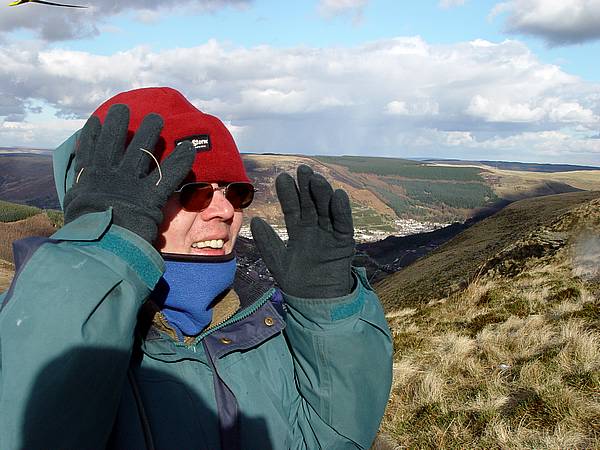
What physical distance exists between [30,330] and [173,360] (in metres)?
0.69

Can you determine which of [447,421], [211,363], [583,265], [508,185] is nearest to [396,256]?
[583,265]

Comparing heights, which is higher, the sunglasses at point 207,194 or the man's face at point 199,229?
the sunglasses at point 207,194

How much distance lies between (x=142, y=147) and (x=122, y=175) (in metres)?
0.14

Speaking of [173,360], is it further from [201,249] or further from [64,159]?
[64,159]

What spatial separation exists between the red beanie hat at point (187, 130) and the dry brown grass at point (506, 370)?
4125 mm

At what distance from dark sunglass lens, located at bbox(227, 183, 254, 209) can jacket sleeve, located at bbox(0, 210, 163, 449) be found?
102cm

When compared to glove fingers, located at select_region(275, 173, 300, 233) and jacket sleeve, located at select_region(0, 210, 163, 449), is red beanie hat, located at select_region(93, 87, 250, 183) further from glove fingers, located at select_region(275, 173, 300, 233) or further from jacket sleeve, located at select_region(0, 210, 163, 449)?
jacket sleeve, located at select_region(0, 210, 163, 449)

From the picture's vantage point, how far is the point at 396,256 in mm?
64125

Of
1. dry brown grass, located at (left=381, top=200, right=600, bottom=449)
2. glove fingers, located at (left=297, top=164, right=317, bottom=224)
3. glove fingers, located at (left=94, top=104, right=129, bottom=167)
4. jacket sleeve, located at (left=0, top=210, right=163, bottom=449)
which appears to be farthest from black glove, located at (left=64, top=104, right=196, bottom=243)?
dry brown grass, located at (left=381, top=200, right=600, bottom=449)

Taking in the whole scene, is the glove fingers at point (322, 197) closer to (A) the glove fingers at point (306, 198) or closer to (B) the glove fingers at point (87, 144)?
(A) the glove fingers at point (306, 198)

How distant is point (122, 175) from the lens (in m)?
1.78

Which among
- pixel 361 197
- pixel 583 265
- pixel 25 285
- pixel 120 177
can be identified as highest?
pixel 120 177

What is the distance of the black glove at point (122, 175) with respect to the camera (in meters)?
1.74

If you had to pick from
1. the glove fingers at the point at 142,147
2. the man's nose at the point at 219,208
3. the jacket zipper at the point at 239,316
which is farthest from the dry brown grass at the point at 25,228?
the glove fingers at the point at 142,147
